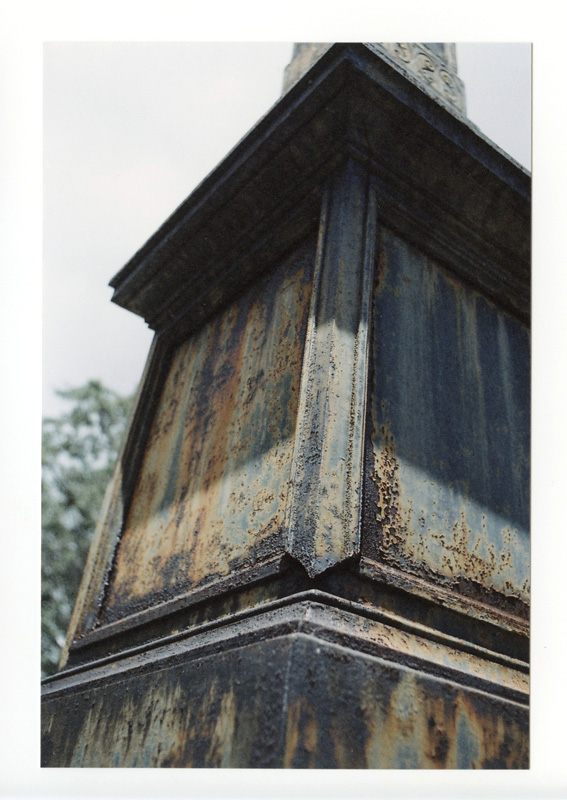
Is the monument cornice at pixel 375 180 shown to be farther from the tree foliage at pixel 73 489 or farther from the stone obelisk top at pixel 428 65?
the tree foliage at pixel 73 489

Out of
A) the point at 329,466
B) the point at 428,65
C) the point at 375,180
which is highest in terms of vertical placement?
the point at 428,65

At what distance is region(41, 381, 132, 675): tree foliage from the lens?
8.12 meters

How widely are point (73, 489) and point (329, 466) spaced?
24.5 feet

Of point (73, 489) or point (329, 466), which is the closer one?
point (329, 466)

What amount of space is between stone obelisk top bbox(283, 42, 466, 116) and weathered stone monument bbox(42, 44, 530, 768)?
30mm

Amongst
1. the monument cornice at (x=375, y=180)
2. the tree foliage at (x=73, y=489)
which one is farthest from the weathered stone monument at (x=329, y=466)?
the tree foliage at (x=73, y=489)

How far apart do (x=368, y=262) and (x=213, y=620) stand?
1405 millimetres

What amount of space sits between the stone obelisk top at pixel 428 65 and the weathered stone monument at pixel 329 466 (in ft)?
0.10

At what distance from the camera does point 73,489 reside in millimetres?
8898

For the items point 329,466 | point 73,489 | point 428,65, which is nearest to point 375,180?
point 428,65

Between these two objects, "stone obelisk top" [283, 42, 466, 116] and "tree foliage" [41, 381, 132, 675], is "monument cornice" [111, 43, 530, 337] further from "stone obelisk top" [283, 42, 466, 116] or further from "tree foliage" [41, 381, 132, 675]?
"tree foliage" [41, 381, 132, 675]

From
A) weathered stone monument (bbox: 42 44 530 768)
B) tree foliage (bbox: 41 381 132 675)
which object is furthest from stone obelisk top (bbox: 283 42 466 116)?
tree foliage (bbox: 41 381 132 675)

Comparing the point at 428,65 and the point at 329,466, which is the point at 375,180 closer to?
the point at 428,65

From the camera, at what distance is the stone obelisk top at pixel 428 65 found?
11.0 ft
